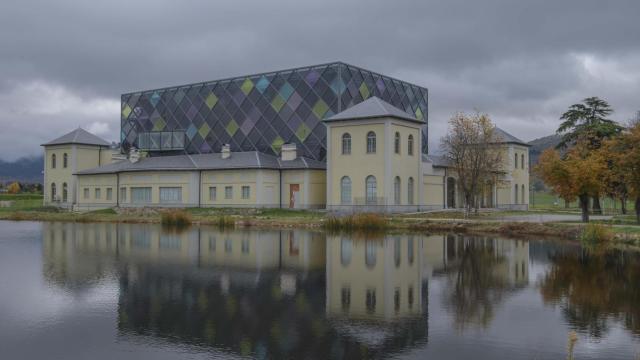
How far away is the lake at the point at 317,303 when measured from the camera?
1101 centimetres

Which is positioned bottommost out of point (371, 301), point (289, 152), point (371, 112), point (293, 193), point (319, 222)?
point (371, 301)

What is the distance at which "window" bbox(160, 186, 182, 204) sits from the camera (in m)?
57.5

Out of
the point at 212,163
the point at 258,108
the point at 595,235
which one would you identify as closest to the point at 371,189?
the point at 212,163

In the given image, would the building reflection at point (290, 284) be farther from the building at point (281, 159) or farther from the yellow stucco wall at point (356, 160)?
the building at point (281, 159)

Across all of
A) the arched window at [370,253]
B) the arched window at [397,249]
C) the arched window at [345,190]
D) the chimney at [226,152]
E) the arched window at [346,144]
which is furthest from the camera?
the chimney at [226,152]

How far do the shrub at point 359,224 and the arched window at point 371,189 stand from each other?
10327mm

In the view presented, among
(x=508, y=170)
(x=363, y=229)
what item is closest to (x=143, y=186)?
(x=363, y=229)

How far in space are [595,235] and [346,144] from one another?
23469 millimetres

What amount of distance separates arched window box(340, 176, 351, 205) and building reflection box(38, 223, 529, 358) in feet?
57.5

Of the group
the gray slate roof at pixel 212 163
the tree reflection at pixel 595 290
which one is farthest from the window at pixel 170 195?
the tree reflection at pixel 595 290

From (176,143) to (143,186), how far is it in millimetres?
10662

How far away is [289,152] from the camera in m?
57.7

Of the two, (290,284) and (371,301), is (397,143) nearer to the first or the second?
(290,284)

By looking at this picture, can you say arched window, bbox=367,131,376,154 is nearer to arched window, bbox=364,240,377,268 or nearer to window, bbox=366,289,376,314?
arched window, bbox=364,240,377,268
